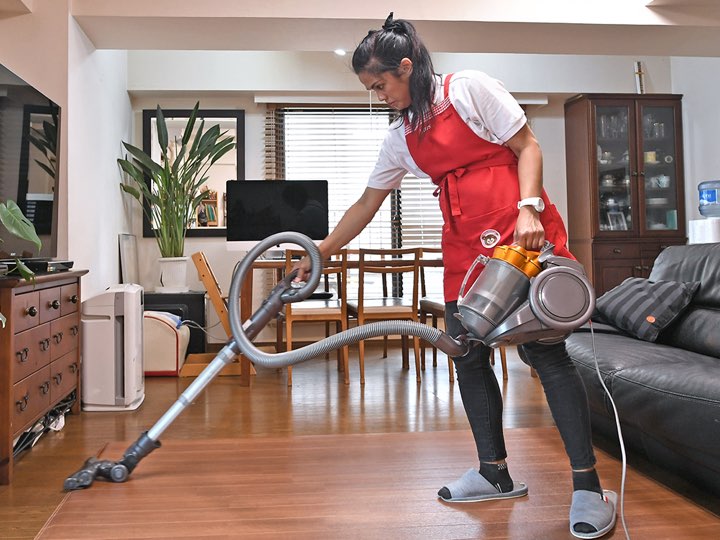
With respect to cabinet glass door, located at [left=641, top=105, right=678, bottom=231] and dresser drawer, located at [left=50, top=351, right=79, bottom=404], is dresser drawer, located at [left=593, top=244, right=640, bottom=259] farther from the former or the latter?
dresser drawer, located at [left=50, top=351, right=79, bottom=404]

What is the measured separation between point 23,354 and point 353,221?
1335mm

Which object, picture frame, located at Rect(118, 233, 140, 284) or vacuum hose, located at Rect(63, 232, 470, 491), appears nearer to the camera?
vacuum hose, located at Rect(63, 232, 470, 491)

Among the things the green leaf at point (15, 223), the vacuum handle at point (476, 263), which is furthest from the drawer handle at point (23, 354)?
the vacuum handle at point (476, 263)

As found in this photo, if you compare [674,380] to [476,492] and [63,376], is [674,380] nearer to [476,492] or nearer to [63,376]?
[476,492]

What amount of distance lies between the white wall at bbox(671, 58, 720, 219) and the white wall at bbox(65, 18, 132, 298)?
4.41m

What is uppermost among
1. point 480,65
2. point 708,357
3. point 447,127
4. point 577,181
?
point 480,65

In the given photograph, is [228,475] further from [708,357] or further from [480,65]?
[480,65]

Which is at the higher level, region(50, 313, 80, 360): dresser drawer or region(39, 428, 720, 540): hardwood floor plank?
region(50, 313, 80, 360): dresser drawer

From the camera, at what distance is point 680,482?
193 cm

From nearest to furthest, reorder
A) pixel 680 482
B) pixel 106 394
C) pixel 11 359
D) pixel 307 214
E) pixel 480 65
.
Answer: pixel 680 482, pixel 11 359, pixel 106 394, pixel 307 214, pixel 480 65

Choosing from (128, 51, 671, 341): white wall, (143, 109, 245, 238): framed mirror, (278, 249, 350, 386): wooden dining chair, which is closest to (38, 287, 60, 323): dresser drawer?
(278, 249, 350, 386): wooden dining chair

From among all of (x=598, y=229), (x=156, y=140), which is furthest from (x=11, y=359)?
(x=598, y=229)

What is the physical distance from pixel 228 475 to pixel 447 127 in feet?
4.19

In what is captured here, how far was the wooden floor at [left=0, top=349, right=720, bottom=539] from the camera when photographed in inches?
62.4
